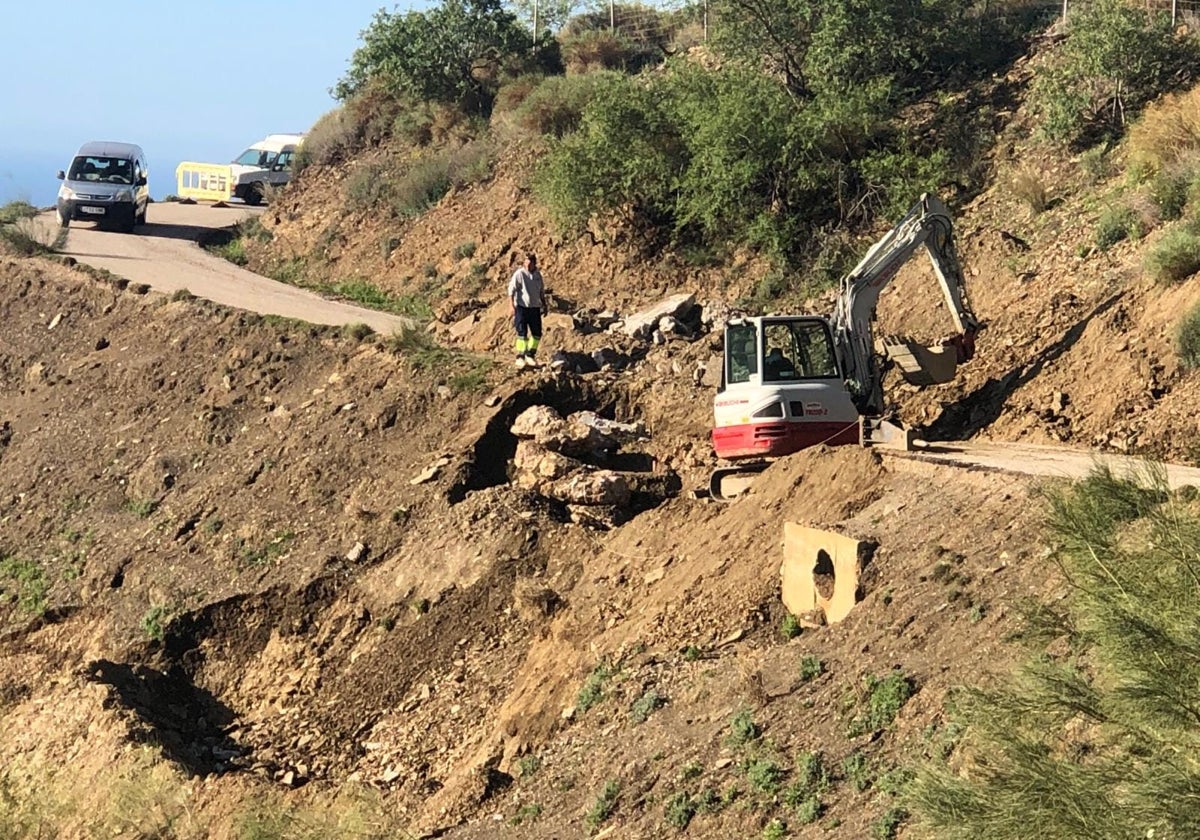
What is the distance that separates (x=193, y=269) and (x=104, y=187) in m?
6.63

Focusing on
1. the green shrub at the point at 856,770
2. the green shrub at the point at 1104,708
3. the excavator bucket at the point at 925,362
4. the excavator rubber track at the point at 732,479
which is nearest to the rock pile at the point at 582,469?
the excavator rubber track at the point at 732,479

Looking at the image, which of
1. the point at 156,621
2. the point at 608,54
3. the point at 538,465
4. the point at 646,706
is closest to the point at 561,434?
the point at 538,465

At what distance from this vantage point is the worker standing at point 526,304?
2412 cm

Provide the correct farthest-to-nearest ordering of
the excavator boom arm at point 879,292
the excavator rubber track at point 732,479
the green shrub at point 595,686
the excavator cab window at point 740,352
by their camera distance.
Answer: the excavator boom arm at point 879,292, the excavator cab window at point 740,352, the excavator rubber track at point 732,479, the green shrub at point 595,686

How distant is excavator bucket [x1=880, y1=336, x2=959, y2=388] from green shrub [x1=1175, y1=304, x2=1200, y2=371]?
2.78m

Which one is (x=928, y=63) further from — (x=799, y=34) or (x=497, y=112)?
(x=497, y=112)

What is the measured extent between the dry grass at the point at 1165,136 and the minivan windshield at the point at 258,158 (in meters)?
30.5

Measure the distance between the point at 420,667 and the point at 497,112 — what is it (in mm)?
24003

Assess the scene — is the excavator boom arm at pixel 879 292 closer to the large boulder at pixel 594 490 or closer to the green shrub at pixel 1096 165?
the large boulder at pixel 594 490

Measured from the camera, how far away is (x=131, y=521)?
2419 centimetres

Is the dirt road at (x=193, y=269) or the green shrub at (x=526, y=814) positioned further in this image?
the dirt road at (x=193, y=269)

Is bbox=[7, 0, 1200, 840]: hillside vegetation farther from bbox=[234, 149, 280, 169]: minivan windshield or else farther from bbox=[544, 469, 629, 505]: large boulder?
bbox=[234, 149, 280, 169]: minivan windshield

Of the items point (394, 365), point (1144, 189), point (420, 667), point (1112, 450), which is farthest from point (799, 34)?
point (420, 667)

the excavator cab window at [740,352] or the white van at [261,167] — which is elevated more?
the white van at [261,167]
